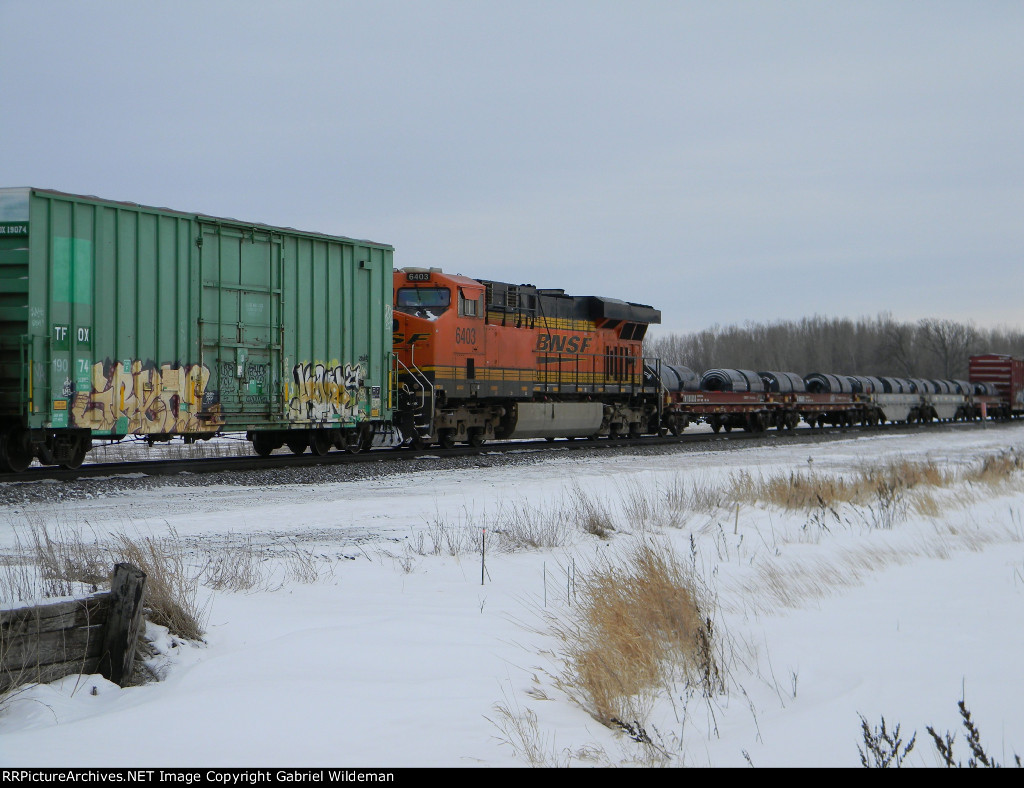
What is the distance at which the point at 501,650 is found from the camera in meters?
5.73

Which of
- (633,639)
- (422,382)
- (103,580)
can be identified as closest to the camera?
(633,639)

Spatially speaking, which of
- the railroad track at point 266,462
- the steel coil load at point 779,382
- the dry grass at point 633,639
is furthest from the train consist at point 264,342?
the steel coil load at point 779,382

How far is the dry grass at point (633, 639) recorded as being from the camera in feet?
15.9

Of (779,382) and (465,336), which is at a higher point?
(465,336)

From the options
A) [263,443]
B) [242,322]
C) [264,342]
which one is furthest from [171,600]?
[263,443]

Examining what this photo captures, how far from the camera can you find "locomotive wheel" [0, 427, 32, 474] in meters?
13.3

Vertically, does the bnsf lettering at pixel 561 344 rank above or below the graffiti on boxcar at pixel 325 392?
above

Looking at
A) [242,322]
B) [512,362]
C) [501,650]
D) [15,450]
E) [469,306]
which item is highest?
[469,306]

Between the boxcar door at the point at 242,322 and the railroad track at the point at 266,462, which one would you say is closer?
the railroad track at the point at 266,462

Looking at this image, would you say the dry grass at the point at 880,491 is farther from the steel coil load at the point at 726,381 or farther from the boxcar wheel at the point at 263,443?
the steel coil load at the point at 726,381

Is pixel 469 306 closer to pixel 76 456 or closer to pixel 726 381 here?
pixel 76 456

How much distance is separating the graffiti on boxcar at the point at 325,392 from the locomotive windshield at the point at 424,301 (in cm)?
302

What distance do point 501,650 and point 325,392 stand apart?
11825 millimetres
